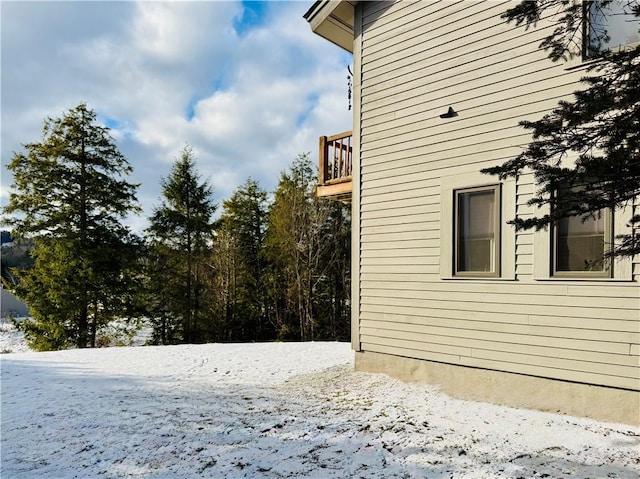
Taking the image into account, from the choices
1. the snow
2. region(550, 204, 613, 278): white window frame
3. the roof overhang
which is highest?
the roof overhang

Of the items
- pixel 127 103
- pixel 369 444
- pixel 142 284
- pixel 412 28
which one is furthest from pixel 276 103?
pixel 369 444

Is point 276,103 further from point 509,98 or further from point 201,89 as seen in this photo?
point 509,98

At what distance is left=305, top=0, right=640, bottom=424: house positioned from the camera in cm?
420

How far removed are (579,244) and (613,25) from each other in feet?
7.85

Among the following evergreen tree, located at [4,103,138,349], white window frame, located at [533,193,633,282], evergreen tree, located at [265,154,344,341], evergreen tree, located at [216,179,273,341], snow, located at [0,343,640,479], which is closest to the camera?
snow, located at [0,343,640,479]

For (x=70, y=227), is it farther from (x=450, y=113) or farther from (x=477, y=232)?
(x=477, y=232)

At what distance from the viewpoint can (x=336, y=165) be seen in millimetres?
7359

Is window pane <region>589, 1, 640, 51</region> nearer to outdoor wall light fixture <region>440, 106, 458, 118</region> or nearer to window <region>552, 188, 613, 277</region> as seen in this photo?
outdoor wall light fixture <region>440, 106, 458, 118</region>

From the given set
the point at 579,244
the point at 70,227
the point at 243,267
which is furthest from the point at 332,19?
the point at 243,267

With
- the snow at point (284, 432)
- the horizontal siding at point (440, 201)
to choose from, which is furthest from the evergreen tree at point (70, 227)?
the horizontal siding at point (440, 201)

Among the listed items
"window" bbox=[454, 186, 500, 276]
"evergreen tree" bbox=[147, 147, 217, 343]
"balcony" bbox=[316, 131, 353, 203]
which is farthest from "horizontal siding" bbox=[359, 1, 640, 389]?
Result: "evergreen tree" bbox=[147, 147, 217, 343]

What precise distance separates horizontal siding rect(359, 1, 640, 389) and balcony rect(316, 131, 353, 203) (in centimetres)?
81

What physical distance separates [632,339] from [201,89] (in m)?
11.5

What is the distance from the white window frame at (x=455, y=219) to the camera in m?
4.73
